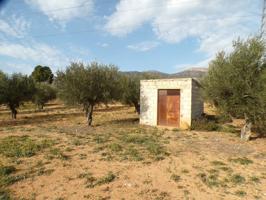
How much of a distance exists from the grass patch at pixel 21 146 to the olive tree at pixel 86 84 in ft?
19.5

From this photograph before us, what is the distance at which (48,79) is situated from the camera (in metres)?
70.1

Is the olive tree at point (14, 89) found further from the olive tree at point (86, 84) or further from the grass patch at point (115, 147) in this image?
the grass patch at point (115, 147)

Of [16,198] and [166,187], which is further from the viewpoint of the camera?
[166,187]

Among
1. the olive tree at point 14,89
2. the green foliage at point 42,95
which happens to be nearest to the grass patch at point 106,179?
the olive tree at point 14,89

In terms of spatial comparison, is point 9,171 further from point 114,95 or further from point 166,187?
point 114,95

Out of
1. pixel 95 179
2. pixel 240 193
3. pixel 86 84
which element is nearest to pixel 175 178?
pixel 240 193

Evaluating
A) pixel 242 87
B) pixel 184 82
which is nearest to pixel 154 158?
pixel 242 87

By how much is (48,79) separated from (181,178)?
66738 millimetres

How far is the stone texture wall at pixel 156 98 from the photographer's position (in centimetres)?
1902

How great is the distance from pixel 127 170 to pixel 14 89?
21648 mm

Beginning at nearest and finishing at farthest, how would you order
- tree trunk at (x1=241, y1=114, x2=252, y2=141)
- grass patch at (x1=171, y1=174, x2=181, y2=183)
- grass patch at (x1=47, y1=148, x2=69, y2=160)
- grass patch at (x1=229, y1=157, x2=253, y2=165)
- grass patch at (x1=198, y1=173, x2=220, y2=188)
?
1. grass patch at (x1=198, y1=173, x2=220, y2=188)
2. grass patch at (x1=171, y1=174, x2=181, y2=183)
3. grass patch at (x1=47, y1=148, x2=69, y2=160)
4. grass patch at (x1=229, y1=157, x2=253, y2=165)
5. tree trunk at (x1=241, y1=114, x2=252, y2=141)

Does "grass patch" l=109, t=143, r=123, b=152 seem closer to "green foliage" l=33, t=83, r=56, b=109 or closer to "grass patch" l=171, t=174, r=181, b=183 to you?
"grass patch" l=171, t=174, r=181, b=183

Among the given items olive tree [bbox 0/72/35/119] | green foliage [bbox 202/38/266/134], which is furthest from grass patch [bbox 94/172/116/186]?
olive tree [bbox 0/72/35/119]

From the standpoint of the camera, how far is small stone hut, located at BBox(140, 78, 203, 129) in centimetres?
1908
